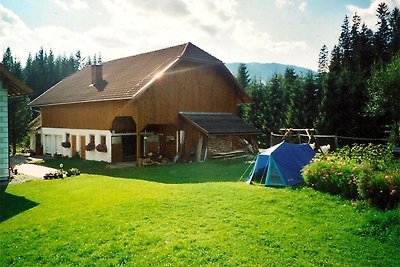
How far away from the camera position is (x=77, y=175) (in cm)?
1752

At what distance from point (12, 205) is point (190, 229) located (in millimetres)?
6342

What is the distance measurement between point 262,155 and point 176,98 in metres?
10.3

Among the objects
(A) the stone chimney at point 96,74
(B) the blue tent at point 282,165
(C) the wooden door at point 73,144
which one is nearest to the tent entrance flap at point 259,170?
(B) the blue tent at point 282,165

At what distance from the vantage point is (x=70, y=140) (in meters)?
26.9

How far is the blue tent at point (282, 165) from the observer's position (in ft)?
43.6

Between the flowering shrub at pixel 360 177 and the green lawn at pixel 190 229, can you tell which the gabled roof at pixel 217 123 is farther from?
the flowering shrub at pixel 360 177

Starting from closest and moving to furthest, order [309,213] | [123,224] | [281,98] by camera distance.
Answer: [123,224] → [309,213] → [281,98]

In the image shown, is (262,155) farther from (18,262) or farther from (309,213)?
(18,262)

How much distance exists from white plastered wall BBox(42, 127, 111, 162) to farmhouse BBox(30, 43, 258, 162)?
66mm

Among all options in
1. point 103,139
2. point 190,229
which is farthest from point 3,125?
point 190,229

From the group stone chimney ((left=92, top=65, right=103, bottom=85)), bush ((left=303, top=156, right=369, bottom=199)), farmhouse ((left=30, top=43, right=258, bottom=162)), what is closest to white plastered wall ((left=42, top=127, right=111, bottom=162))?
farmhouse ((left=30, top=43, right=258, bottom=162))

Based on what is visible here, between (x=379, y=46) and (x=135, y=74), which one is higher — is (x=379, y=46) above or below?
above

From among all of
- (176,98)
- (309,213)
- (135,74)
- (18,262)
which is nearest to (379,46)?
(176,98)

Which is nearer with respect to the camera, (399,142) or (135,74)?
(399,142)
